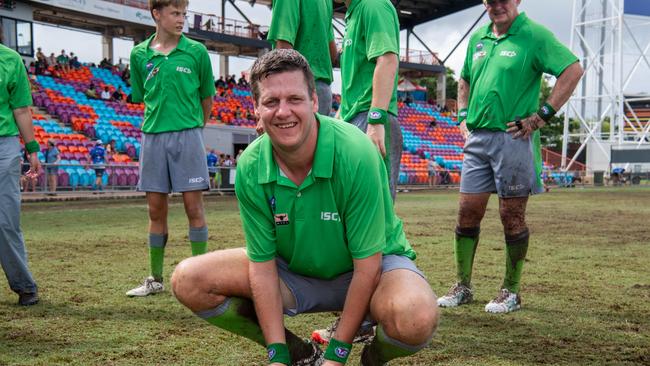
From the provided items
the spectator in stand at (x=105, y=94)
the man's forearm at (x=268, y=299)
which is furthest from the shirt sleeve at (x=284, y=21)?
the spectator in stand at (x=105, y=94)

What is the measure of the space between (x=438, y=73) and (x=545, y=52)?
4386 cm

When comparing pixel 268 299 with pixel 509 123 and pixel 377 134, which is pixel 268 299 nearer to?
pixel 377 134

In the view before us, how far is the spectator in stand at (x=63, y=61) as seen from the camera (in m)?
Result: 28.1

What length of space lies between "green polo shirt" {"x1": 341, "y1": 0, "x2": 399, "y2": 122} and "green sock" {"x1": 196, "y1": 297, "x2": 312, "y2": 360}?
1.65 meters

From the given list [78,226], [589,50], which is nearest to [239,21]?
[589,50]

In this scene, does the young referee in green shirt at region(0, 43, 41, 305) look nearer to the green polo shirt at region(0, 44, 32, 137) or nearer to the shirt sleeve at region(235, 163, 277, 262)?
the green polo shirt at region(0, 44, 32, 137)

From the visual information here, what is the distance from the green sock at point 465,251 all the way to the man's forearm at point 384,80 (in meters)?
1.47

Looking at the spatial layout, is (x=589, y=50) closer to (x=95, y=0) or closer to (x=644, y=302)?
(x=95, y=0)

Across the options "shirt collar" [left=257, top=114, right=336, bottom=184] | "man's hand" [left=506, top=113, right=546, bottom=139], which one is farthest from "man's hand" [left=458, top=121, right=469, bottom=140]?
"shirt collar" [left=257, top=114, right=336, bottom=184]

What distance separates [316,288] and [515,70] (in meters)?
2.53

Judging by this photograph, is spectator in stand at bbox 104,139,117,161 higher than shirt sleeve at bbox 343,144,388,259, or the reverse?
spectator in stand at bbox 104,139,117,161

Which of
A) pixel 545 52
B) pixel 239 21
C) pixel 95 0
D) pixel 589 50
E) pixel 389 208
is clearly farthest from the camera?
pixel 589 50

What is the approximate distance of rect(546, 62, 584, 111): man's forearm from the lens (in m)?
4.57

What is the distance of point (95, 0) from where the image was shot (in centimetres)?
2864
